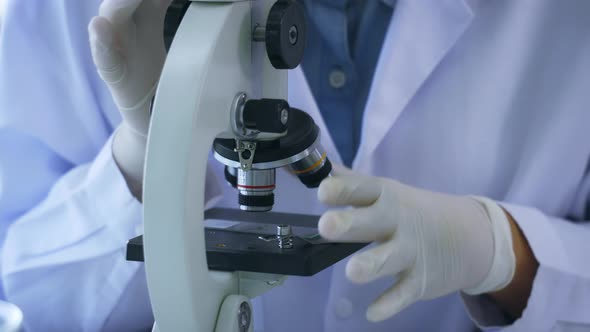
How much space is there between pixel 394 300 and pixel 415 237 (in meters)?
0.08

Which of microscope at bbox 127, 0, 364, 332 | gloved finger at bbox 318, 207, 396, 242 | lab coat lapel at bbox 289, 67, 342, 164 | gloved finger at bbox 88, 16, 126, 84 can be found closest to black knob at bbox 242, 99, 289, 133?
microscope at bbox 127, 0, 364, 332

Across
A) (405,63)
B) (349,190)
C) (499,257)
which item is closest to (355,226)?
(349,190)

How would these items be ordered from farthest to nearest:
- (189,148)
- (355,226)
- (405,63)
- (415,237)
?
(405,63) → (415,237) → (355,226) → (189,148)

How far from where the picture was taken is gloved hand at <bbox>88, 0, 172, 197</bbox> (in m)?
0.75

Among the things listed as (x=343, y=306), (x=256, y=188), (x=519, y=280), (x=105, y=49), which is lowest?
(x=343, y=306)

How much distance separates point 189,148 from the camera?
527mm

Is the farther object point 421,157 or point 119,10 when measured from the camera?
point 421,157

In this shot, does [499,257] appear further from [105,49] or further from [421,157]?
[105,49]

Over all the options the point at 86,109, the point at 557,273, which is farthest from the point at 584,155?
the point at 86,109

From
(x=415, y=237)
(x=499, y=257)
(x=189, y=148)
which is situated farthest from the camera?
(x=499, y=257)

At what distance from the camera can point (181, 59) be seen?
0.54 meters

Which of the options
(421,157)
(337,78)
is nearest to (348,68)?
(337,78)

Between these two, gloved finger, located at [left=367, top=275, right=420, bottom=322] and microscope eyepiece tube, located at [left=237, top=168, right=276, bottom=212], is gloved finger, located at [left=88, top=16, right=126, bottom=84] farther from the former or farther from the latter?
gloved finger, located at [left=367, top=275, right=420, bottom=322]

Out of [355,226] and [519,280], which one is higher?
[355,226]
